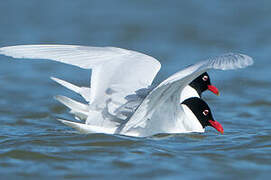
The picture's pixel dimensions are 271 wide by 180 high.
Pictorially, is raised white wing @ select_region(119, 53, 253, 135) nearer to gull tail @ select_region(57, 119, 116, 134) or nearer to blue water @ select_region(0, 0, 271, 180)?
blue water @ select_region(0, 0, 271, 180)

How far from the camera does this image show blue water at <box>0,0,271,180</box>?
5.69m

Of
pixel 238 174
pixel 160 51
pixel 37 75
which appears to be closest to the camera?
pixel 238 174

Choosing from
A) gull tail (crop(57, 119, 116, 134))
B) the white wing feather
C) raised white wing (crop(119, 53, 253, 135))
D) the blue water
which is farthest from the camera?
the white wing feather

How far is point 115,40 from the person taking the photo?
1368cm

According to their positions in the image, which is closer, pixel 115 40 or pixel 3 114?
pixel 3 114

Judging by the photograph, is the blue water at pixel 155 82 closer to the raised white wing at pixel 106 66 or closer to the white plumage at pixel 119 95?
the white plumage at pixel 119 95

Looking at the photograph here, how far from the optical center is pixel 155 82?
1055 centimetres

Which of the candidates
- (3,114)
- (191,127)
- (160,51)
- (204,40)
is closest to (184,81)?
(191,127)

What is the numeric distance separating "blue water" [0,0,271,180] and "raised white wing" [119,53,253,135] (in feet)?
0.46

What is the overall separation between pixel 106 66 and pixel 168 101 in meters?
0.92

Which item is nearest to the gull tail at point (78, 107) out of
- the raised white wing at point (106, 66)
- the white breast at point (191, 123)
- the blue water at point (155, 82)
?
the raised white wing at point (106, 66)

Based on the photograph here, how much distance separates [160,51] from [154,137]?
21.2 feet

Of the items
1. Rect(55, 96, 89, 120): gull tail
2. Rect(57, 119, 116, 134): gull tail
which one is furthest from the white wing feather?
Rect(57, 119, 116, 134): gull tail

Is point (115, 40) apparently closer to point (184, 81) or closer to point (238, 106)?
point (238, 106)
